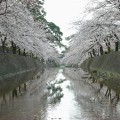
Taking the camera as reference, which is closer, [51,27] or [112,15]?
[112,15]

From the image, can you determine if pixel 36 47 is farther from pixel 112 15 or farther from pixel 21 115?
pixel 21 115

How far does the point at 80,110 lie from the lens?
941cm

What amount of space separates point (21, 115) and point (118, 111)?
282cm

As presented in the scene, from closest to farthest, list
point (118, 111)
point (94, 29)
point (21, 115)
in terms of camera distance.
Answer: point (21, 115) < point (118, 111) < point (94, 29)

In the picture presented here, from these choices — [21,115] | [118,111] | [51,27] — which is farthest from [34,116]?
[51,27]

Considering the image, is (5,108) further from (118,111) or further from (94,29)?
(94,29)

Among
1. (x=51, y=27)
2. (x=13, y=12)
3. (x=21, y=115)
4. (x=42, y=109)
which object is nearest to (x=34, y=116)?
(x=21, y=115)

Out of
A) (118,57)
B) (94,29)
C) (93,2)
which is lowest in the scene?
(118,57)

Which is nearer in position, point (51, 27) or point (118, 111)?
point (118, 111)

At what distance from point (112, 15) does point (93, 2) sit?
2.23 m

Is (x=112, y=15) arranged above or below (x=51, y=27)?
below

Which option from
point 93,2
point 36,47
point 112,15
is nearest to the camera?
point 112,15

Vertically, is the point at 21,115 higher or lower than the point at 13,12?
lower

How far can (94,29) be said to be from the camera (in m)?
26.6
